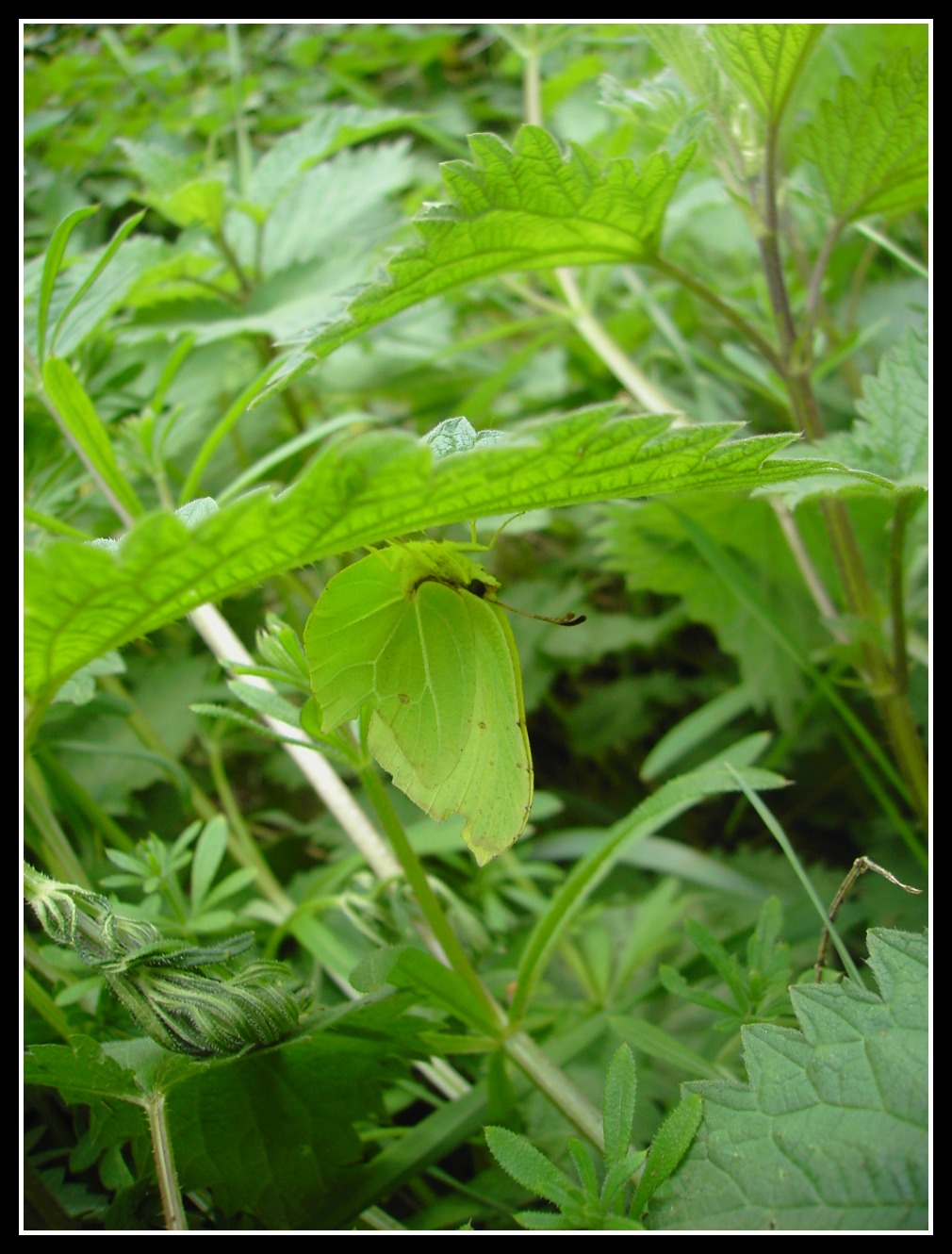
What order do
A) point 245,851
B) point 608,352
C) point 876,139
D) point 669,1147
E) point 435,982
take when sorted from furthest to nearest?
1. point 608,352
2. point 245,851
3. point 876,139
4. point 435,982
5. point 669,1147

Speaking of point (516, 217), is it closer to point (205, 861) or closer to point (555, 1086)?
point (205, 861)

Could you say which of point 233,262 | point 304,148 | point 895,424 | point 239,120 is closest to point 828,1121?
point 895,424

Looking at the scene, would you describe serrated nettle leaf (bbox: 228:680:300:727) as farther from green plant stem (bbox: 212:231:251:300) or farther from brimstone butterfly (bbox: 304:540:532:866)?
green plant stem (bbox: 212:231:251:300)

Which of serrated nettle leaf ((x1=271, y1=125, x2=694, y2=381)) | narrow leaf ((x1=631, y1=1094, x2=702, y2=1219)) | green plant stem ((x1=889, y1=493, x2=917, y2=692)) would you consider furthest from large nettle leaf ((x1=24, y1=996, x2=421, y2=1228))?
green plant stem ((x1=889, y1=493, x2=917, y2=692))

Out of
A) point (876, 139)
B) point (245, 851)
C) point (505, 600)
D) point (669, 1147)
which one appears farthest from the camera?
point (505, 600)

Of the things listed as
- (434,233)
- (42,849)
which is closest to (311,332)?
(434,233)

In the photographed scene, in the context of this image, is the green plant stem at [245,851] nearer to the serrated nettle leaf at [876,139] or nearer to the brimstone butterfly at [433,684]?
the brimstone butterfly at [433,684]
